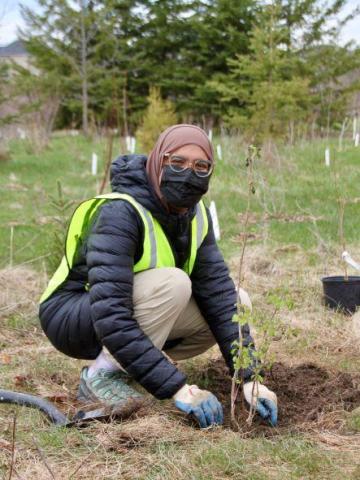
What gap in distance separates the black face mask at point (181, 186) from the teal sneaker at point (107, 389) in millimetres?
783

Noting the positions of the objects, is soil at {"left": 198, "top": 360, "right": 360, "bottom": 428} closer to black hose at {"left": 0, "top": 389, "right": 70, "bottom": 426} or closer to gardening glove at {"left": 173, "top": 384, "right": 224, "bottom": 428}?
gardening glove at {"left": 173, "top": 384, "right": 224, "bottom": 428}

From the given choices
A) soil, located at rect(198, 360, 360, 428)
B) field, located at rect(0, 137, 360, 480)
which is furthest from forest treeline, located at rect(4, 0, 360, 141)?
soil, located at rect(198, 360, 360, 428)

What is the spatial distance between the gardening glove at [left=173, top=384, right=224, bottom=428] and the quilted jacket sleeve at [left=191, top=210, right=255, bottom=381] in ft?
1.21

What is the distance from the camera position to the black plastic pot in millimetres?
4516

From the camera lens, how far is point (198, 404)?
2533 millimetres

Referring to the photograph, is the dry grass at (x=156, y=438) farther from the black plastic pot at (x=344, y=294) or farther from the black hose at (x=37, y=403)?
the black plastic pot at (x=344, y=294)

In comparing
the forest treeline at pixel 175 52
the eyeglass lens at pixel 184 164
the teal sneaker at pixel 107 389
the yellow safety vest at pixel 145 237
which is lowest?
the teal sneaker at pixel 107 389

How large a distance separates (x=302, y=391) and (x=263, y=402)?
17.1 inches

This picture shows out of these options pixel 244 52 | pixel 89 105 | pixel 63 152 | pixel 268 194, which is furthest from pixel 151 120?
pixel 89 105

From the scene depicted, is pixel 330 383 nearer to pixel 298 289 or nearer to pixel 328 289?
pixel 328 289

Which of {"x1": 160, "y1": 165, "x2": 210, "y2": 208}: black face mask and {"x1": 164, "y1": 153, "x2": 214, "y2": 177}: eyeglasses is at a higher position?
{"x1": 164, "y1": 153, "x2": 214, "y2": 177}: eyeglasses

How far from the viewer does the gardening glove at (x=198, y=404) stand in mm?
2529

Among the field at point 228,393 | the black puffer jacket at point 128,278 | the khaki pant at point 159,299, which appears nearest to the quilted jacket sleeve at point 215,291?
the black puffer jacket at point 128,278

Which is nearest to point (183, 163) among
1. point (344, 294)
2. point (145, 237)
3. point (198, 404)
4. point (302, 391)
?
point (145, 237)
